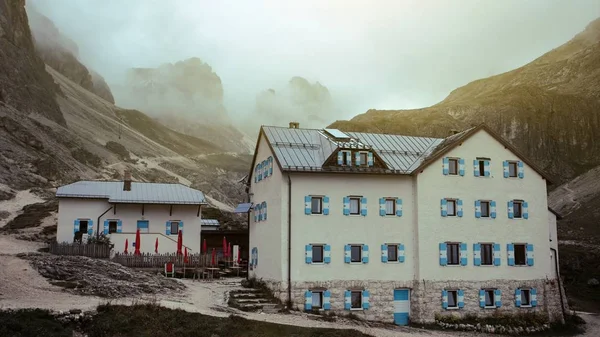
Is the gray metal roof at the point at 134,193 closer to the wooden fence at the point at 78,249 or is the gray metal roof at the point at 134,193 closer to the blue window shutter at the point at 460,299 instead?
the wooden fence at the point at 78,249

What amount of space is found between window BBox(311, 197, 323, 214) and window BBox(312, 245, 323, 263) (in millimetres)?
1992

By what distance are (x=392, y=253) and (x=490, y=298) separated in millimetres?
7102

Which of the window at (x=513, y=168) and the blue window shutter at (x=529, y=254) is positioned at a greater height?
the window at (x=513, y=168)

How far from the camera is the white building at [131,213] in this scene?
43250mm

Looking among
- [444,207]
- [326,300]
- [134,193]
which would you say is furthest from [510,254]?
[134,193]

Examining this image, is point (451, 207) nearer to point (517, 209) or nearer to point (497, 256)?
point (497, 256)

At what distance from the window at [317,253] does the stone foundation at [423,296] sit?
1302 mm

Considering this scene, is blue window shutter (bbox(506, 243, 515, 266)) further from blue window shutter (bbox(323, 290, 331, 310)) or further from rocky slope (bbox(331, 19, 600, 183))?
rocky slope (bbox(331, 19, 600, 183))

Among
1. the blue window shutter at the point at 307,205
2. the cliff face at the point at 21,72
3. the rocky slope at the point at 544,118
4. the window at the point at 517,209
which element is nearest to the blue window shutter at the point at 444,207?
the window at the point at 517,209

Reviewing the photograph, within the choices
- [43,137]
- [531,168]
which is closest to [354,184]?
[531,168]

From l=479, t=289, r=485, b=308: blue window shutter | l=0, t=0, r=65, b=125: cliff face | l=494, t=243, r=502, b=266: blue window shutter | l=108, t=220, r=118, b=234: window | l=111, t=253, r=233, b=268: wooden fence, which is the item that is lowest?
l=479, t=289, r=485, b=308: blue window shutter

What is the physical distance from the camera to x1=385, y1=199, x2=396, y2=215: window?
1286 inches

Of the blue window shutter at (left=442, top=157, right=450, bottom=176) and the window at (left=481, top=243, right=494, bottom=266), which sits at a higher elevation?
the blue window shutter at (left=442, top=157, right=450, bottom=176)

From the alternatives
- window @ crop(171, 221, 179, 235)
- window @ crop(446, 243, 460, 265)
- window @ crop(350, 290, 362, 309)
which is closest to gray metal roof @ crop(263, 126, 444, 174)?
window @ crop(446, 243, 460, 265)
